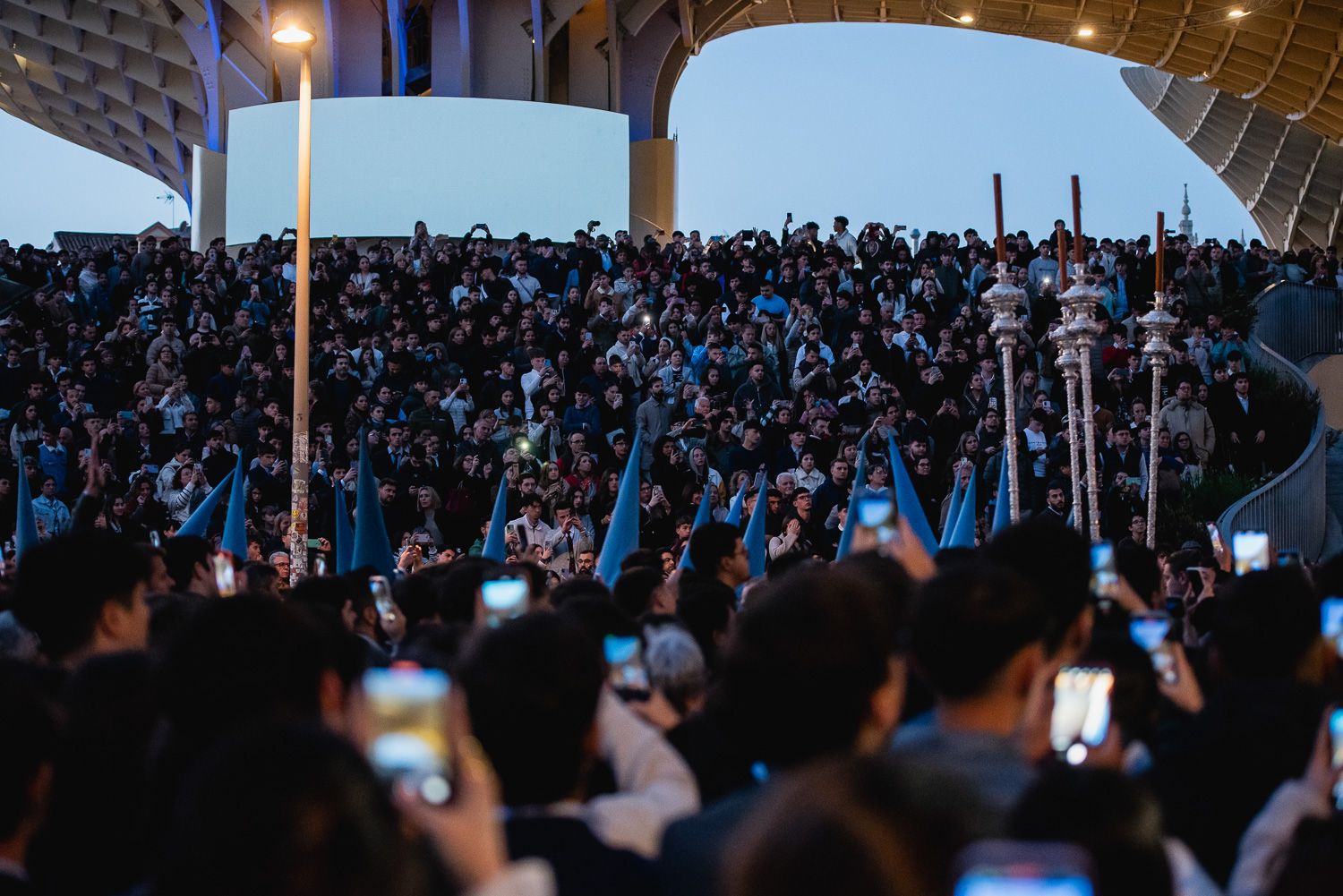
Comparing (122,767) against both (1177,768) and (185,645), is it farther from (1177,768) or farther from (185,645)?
(1177,768)

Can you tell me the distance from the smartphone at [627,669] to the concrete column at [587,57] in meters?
28.5

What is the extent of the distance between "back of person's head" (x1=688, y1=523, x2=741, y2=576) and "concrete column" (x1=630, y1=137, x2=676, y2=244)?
25.0 meters

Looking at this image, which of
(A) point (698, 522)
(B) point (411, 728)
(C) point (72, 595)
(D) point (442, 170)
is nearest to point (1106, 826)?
(B) point (411, 728)

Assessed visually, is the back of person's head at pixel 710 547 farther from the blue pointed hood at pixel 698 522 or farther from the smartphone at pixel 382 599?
the smartphone at pixel 382 599

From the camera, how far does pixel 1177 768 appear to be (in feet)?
10.4

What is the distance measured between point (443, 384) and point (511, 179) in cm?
1244

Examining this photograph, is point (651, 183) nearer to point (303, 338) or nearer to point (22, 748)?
point (303, 338)

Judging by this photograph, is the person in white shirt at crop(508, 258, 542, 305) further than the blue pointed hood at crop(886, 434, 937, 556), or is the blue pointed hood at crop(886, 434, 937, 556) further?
the person in white shirt at crop(508, 258, 542, 305)

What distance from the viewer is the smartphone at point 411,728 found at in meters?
2.19

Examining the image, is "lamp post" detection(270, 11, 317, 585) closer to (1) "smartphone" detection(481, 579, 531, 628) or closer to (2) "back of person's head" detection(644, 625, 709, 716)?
(1) "smartphone" detection(481, 579, 531, 628)

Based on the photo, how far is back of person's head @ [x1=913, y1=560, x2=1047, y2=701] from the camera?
3.32 meters

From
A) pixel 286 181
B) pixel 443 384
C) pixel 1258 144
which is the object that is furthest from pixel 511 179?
pixel 1258 144

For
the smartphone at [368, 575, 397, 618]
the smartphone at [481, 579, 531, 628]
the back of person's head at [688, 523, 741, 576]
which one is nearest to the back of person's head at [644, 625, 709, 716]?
the smartphone at [481, 579, 531, 628]

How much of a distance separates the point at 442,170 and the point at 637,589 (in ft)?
79.4
